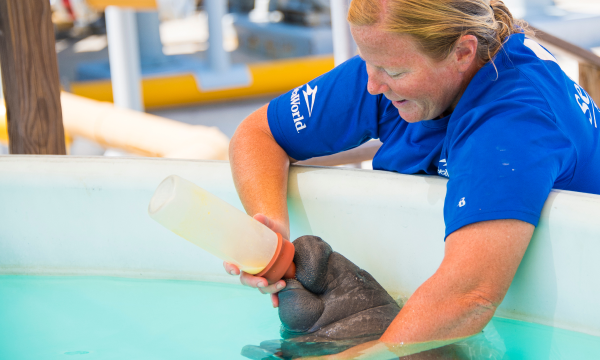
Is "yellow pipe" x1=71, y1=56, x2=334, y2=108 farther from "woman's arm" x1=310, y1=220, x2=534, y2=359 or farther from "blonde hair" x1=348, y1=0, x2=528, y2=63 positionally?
"woman's arm" x1=310, y1=220, x2=534, y2=359

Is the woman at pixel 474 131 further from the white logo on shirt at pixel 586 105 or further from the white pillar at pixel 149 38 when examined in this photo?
the white pillar at pixel 149 38

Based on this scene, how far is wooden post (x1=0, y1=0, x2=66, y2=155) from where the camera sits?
56.2 inches

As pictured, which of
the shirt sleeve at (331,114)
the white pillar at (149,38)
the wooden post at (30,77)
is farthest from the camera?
the white pillar at (149,38)

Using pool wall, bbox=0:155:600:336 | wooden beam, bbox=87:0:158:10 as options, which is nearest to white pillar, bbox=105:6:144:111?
wooden beam, bbox=87:0:158:10

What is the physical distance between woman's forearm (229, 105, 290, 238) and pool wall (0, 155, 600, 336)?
0.18 ft

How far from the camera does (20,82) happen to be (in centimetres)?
146

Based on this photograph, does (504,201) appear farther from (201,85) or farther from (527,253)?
(201,85)

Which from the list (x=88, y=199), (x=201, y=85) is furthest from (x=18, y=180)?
(x=201, y=85)

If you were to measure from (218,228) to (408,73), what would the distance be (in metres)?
0.32

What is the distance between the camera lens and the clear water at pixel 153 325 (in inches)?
36.5

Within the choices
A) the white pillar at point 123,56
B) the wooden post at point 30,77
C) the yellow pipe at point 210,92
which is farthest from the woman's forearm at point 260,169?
the yellow pipe at point 210,92

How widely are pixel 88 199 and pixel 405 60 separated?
28.3 inches

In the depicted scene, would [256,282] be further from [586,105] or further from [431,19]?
[586,105]

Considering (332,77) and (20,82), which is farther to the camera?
(20,82)
